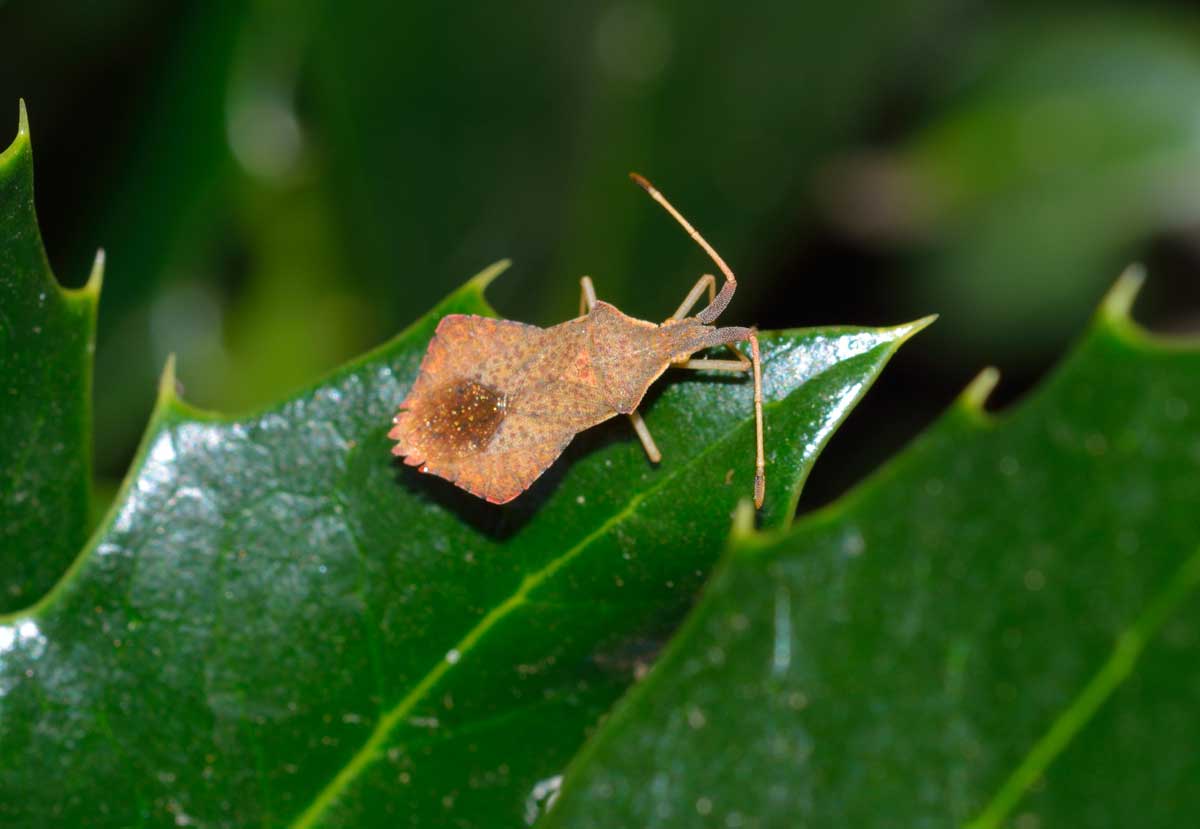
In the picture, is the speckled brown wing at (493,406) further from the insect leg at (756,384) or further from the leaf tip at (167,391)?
the leaf tip at (167,391)

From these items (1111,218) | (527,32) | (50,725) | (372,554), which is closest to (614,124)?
(527,32)

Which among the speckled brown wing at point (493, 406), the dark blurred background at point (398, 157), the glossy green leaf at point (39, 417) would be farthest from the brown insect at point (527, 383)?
the dark blurred background at point (398, 157)

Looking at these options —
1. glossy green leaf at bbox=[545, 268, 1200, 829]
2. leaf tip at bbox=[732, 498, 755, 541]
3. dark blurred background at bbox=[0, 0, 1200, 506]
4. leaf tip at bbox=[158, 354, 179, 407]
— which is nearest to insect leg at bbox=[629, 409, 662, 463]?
leaf tip at bbox=[732, 498, 755, 541]

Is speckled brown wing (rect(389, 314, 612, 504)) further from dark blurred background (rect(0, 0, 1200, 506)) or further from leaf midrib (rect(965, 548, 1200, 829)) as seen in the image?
dark blurred background (rect(0, 0, 1200, 506))

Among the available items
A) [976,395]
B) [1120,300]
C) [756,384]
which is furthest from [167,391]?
[1120,300]

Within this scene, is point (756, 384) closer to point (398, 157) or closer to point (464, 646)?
point (464, 646)

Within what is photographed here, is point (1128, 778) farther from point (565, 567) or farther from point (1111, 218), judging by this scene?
point (1111, 218)
